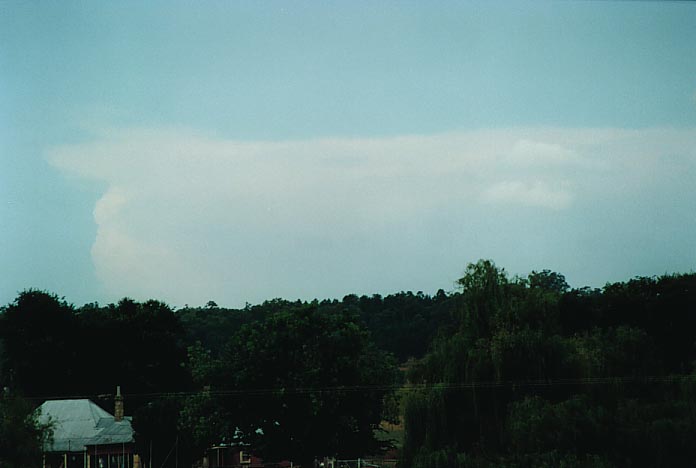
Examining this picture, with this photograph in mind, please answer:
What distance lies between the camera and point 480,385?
2764 cm

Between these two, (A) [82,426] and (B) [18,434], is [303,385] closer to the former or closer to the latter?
(B) [18,434]

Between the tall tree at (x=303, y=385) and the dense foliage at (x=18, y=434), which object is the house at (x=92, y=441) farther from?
the dense foliage at (x=18, y=434)

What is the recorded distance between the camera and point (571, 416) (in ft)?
81.7

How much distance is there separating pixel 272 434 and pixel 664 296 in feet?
49.2

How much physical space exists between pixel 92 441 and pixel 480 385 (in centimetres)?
2021

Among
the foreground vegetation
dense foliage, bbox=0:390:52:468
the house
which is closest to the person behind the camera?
the foreground vegetation

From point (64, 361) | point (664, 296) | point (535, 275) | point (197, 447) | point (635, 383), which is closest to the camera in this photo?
point (635, 383)

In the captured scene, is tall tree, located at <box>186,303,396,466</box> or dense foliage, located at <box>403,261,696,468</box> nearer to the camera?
dense foliage, located at <box>403,261,696,468</box>

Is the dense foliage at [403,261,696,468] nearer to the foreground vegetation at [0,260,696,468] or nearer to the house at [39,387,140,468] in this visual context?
the foreground vegetation at [0,260,696,468]

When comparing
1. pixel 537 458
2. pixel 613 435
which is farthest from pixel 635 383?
A: pixel 537 458

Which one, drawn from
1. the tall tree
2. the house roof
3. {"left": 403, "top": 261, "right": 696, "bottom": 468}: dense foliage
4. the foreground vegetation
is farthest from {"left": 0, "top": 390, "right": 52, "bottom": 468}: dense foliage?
the house roof

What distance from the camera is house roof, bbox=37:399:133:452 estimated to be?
40719 millimetres

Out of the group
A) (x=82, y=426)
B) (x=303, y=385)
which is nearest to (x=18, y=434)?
(x=303, y=385)

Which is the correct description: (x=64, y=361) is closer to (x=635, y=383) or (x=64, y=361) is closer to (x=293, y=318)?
(x=293, y=318)
